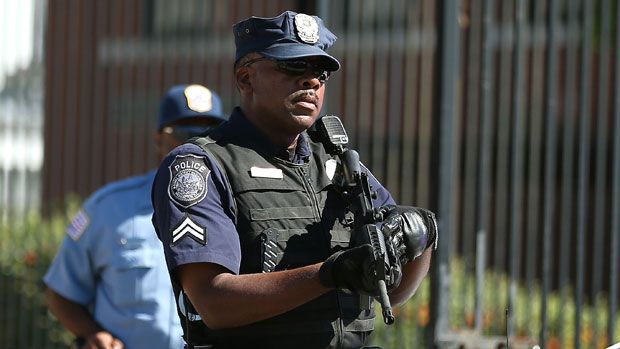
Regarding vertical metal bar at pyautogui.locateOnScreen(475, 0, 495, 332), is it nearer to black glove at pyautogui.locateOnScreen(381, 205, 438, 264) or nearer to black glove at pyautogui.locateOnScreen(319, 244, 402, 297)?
black glove at pyautogui.locateOnScreen(381, 205, 438, 264)

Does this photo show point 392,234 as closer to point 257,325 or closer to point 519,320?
point 257,325

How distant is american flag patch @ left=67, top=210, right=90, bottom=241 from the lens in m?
4.52

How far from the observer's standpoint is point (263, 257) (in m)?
2.86

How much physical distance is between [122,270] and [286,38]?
5.50ft

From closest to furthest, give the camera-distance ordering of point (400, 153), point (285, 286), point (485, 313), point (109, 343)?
point (285, 286)
point (109, 343)
point (485, 313)
point (400, 153)

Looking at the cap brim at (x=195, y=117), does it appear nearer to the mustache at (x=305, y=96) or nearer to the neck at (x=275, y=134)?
the neck at (x=275, y=134)

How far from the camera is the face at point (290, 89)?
2.95 meters

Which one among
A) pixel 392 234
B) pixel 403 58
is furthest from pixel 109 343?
pixel 403 58

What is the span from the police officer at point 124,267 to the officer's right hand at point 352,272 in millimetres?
1732

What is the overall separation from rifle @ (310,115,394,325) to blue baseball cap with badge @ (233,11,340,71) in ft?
0.68

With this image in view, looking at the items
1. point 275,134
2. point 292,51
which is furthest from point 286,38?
point 275,134

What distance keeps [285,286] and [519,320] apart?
4.16m

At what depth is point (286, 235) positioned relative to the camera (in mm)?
2891

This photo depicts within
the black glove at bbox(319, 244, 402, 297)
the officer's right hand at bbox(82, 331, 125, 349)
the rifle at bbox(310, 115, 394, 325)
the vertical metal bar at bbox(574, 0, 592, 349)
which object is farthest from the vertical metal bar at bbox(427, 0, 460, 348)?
the black glove at bbox(319, 244, 402, 297)
